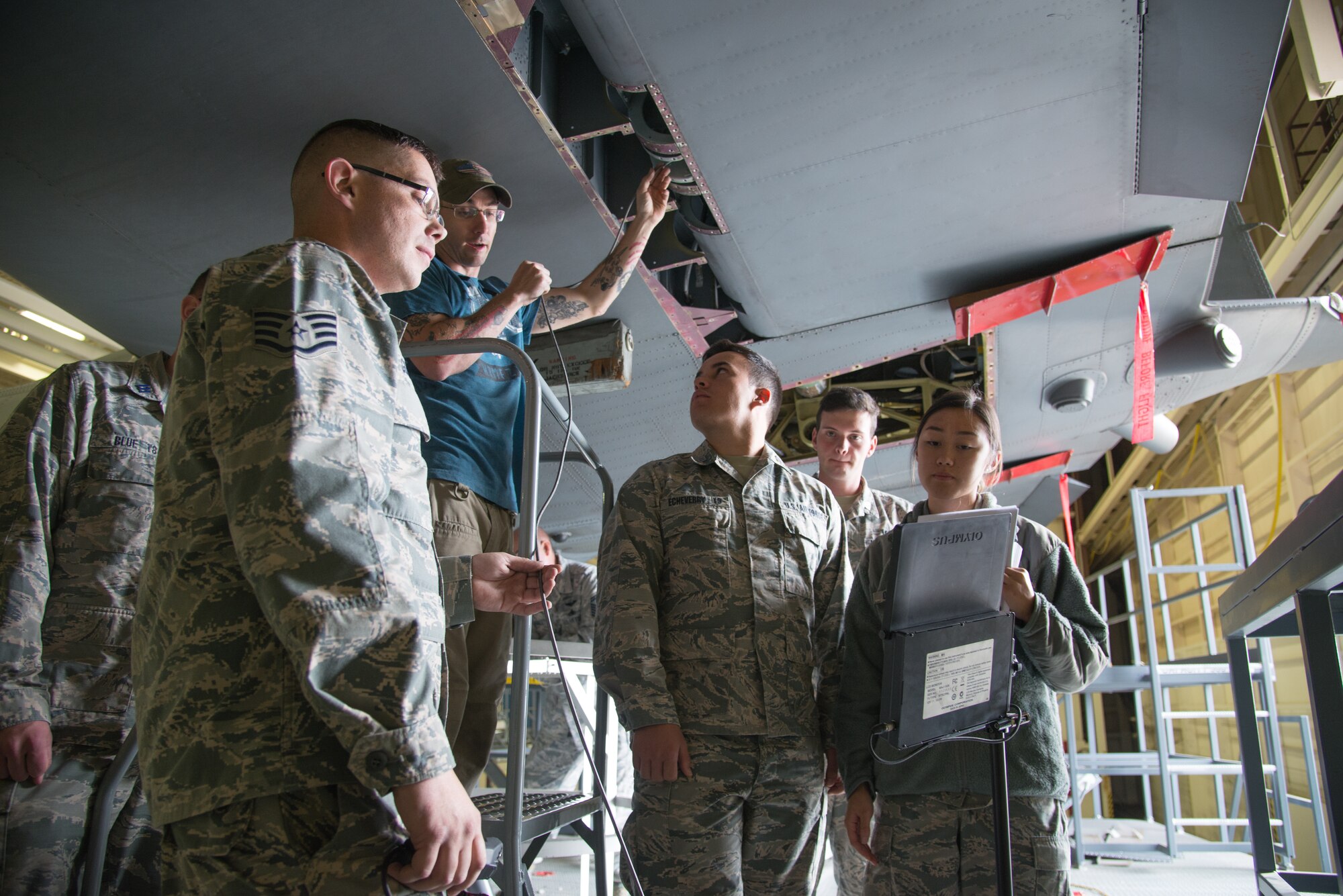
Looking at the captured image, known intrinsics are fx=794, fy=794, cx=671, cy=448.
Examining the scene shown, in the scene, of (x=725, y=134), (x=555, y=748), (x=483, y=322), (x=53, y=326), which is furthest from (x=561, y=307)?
(x=53, y=326)

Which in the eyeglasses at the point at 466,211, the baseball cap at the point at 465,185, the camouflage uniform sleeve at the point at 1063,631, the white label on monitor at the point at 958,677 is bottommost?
the white label on monitor at the point at 958,677

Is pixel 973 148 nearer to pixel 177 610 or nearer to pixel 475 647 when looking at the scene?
pixel 475 647

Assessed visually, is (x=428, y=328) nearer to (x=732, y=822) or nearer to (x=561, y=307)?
(x=561, y=307)

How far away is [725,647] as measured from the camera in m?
1.75

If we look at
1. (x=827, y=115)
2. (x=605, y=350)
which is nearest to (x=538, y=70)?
(x=827, y=115)

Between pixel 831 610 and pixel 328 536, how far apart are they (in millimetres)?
1371

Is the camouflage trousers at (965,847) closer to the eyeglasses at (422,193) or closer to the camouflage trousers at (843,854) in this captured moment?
the camouflage trousers at (843,854)

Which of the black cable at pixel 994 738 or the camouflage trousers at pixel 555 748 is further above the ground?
the black cable at pixel 994 738

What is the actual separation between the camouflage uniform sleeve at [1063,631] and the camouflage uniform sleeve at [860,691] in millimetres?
306

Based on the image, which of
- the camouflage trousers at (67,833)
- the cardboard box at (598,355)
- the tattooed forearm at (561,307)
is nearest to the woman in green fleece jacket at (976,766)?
the tattooed forearm at (561,307)

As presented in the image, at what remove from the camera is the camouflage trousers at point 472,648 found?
158cm

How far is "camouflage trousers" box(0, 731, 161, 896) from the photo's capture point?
1500mm

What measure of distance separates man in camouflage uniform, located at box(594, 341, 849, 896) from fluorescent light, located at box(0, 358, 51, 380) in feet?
17.7

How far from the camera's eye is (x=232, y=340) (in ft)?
2.98
